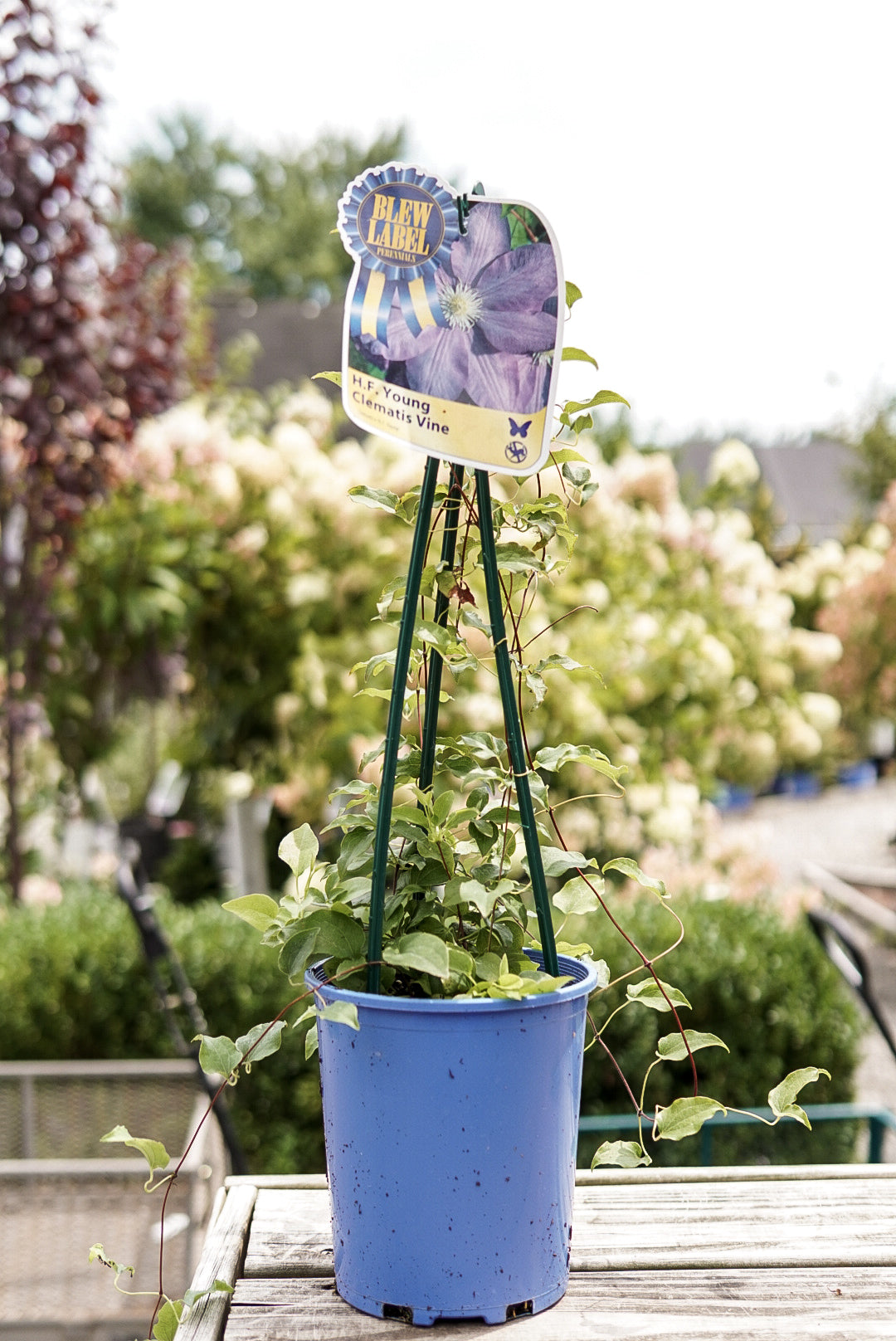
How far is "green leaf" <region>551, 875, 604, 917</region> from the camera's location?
0.91 m

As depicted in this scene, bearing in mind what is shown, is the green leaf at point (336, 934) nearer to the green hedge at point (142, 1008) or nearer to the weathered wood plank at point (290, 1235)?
the weathered wood plank at point (290, 1235)

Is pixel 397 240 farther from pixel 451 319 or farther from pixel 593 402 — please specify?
pixel 593 402

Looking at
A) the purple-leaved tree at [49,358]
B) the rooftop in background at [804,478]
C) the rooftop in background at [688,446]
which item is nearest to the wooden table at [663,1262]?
the purple-leaved tree at [49,358]

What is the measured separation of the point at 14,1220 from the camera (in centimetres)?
195

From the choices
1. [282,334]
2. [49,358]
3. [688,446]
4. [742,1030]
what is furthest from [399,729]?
[688,446]

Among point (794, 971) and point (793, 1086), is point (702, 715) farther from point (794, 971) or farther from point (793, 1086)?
point (793, 1086)

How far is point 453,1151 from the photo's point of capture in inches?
30.9

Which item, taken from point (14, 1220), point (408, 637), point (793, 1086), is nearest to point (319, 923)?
point (408, 637)

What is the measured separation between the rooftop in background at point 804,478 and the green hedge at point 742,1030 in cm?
1565

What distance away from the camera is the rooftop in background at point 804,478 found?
733 inches

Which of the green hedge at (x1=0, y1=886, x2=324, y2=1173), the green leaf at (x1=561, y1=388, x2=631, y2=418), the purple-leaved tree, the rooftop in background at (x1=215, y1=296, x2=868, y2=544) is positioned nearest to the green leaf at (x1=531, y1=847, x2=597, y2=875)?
the green leaf at (x1=561, y1=388, x2=631, y2=418)

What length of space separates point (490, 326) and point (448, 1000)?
1.47ft

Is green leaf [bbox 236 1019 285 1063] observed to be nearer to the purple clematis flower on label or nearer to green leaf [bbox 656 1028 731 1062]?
green leaf [bbox 656 1028 731 1062]

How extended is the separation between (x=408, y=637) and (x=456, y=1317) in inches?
18.1
